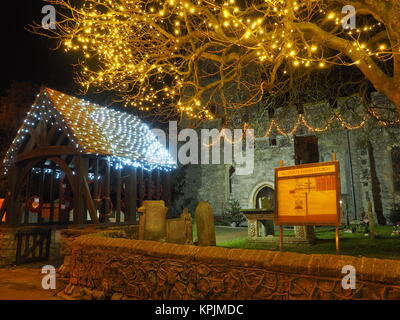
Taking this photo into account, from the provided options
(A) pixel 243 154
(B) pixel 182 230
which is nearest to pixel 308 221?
(B) pixel 182 230

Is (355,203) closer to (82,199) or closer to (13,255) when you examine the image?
(82,199)

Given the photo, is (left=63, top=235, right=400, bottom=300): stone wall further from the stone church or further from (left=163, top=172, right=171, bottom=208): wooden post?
the stone church

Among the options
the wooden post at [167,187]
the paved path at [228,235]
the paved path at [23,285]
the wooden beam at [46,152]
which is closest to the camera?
the paved path at [23,285]

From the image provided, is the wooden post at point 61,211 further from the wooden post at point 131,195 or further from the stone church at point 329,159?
the stone church at point 329,159

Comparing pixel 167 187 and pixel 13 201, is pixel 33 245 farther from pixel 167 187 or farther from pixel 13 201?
pixel 167 187

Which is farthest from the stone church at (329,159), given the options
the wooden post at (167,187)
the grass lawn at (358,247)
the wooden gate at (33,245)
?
the wooden gate at (33,245)

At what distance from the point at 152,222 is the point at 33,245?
17.8ft

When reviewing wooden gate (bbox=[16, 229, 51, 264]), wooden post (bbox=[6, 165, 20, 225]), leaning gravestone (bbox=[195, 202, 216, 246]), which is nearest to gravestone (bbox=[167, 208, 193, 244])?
leaning gravestone (bbox=[195, 202, 216, 246])

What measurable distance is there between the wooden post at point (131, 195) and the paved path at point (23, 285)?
362cm

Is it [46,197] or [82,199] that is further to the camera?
[46,197]

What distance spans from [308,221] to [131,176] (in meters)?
8.14

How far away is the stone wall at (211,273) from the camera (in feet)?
11.7

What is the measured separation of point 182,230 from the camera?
10.8 meters

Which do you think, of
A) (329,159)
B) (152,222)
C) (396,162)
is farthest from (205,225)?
(396,162)
